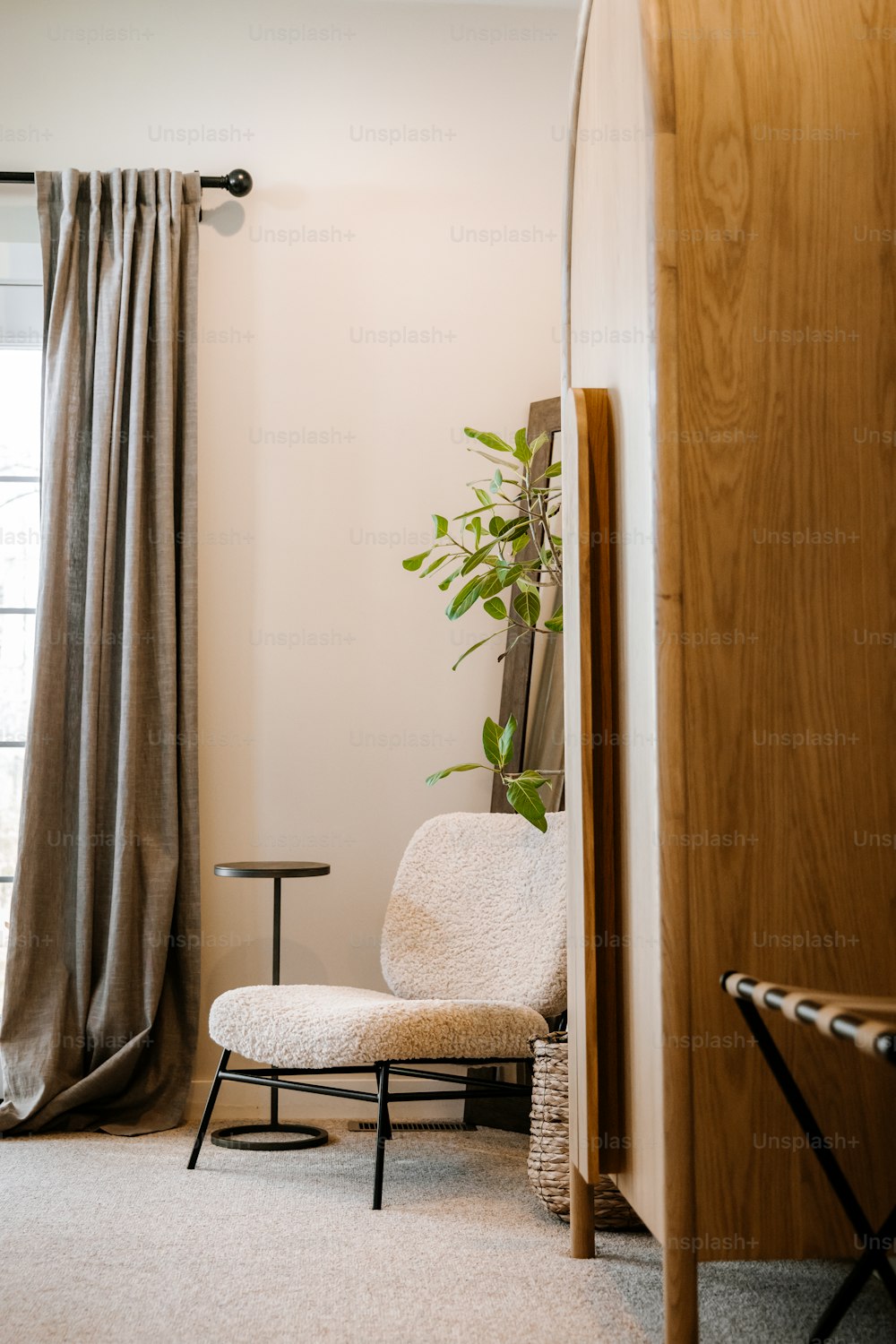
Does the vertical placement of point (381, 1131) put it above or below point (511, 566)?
below

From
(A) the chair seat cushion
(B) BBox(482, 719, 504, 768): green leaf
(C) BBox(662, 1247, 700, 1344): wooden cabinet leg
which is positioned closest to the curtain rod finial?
(B) BBox(482, 719, 504, 768): green leaf

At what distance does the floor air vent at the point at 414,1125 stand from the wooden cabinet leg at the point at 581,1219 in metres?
1.07

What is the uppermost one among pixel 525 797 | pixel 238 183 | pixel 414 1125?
pixel 238 183

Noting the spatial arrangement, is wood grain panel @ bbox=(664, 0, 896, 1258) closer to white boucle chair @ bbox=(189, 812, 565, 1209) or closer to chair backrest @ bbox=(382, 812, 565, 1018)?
white boucle chair @ bbox=(189, 812, 565, 1209)

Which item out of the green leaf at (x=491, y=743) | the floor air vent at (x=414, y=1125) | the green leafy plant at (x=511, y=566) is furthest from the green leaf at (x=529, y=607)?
the floor air vent at (x=414, y=1125)

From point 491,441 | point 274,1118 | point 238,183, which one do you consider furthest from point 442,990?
point 238,183

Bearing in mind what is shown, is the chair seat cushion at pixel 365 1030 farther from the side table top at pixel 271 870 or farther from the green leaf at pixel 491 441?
the green leaf at pixel 491 441

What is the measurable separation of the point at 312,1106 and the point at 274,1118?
7.8 inches

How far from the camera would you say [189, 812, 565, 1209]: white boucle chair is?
2.25 meters

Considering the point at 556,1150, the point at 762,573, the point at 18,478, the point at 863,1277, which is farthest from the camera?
the point at 18,478

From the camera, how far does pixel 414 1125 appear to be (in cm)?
301

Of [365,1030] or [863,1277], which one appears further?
[365,1030]

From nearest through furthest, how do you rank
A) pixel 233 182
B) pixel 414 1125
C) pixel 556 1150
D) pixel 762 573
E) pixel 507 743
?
pixel 762 573 < pixel 556 1150 < pixel 507 743 < pixel 414 1125 < pixel 233 182

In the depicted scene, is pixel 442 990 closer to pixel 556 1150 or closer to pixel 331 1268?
pixel 556 1150
